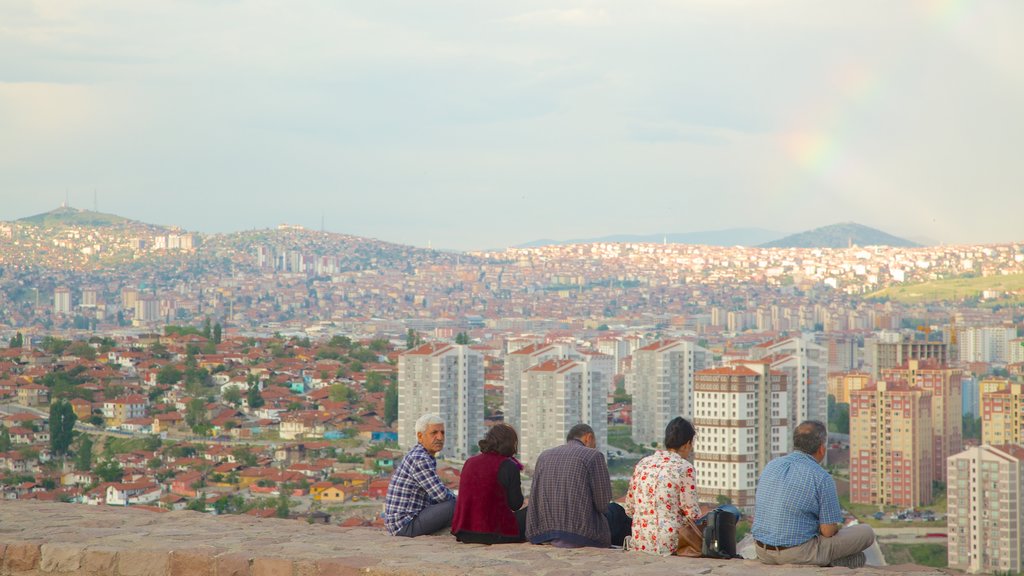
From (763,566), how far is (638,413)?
36190 millimetres

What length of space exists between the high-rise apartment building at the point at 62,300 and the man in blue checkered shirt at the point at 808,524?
8028 cm

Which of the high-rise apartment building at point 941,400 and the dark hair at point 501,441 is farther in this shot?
the high-rise apartment building at point 941,400

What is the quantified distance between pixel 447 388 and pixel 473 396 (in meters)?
1.02

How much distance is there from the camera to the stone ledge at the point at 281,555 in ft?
12.4

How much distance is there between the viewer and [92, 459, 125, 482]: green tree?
91.3ft

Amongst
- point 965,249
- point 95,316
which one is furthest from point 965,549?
point 965,249

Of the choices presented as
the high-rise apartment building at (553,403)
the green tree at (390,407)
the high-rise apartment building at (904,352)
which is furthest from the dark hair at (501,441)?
the high-rise apartment building at (904,352)

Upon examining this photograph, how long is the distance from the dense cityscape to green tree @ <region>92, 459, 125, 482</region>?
0.27ft

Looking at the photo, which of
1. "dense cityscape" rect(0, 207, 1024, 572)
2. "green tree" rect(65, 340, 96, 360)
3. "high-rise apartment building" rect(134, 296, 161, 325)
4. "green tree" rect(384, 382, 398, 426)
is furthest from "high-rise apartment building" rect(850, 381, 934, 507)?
"high-rise apartment building" rect(134, 296, 161, 325)

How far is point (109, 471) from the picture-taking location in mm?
28234

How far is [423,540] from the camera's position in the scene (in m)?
4.45

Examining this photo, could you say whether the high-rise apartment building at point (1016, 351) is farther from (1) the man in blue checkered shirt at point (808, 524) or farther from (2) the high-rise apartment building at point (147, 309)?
(1) the man in blue checkered shirt at point (808, 524)

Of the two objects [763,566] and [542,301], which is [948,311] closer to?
[542,301]

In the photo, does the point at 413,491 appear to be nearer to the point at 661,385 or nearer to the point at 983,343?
the point at 661,385
